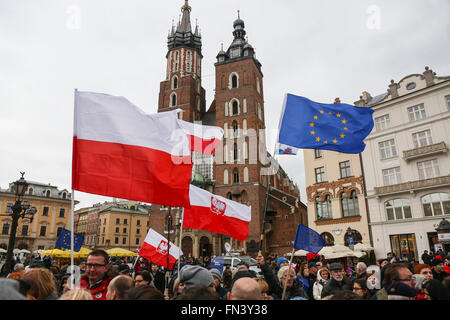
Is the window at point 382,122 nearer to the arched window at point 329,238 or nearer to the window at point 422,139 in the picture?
the window at point 422,139

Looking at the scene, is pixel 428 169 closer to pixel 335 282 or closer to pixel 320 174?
pixel 320 174

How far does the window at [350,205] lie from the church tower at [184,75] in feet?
82.5

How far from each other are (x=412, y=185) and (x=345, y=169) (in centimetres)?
522

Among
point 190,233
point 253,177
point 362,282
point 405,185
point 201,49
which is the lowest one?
point 362,282

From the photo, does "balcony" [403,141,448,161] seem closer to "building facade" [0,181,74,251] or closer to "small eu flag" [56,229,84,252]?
"small eu flag" [56,229,84,252]

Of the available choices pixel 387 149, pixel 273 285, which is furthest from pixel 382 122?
pixel 273 285

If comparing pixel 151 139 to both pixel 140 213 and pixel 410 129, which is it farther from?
pixel 140 213

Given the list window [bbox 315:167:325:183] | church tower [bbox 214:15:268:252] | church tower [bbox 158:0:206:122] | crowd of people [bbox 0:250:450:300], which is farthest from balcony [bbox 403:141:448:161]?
church tower [bbox 158:0:206:122]

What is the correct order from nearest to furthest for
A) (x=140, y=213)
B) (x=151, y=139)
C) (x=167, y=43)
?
(x=151, y=139) → (x=167, y=43) → (x=140, y=213)

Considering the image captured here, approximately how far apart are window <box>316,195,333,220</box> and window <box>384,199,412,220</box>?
4.44 meters

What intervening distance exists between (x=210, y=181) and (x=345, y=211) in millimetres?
18290

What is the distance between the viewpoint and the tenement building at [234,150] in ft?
119

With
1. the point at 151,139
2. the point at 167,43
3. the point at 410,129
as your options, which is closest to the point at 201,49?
the point at 167,43

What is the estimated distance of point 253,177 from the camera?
36.5 m
